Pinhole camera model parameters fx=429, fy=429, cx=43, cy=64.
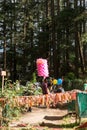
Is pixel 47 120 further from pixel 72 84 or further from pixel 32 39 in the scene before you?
pixel 32 39

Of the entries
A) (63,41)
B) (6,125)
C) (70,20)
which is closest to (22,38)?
(63,41)

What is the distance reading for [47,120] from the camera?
14.7 meters

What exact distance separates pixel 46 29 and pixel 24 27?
21.6 feet

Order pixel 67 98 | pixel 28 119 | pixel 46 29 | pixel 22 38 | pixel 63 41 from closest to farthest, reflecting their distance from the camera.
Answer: pixel 67 98 < pixel 28 119 < pixel 63 41 < pixel 46 29 < pixel 22 38

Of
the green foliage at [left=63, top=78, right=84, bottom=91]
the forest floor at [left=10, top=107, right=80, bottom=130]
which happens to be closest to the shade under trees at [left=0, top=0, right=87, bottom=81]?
Answer: the green foliage at [left=63, top=78, right=84, bottom=91]

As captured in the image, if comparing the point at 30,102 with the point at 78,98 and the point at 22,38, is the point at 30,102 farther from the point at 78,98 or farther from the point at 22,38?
the point at 22,38

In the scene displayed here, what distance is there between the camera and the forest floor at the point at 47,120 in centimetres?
1325

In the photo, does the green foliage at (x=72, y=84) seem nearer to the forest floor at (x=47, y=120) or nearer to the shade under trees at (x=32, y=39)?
the forest floor at (x=47, y=120)

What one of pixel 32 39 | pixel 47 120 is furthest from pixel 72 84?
pixel 32 39

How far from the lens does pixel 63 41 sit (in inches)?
1667

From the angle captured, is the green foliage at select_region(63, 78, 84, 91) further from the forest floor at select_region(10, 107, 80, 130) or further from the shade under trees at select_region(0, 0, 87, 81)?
the shade under trees at select_region(0, 0, 87, 81)

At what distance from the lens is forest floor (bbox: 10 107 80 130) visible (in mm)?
13250

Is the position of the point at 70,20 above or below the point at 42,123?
above

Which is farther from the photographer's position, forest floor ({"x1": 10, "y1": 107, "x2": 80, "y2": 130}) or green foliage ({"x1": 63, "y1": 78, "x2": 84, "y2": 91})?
green foliage ({"x1": 63, "y1": 78, "x2": 84, "y2": 91})
